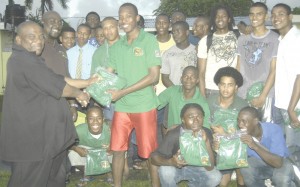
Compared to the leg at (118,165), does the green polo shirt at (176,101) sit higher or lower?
higher

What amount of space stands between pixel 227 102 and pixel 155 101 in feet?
2.92

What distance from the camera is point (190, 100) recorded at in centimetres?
527

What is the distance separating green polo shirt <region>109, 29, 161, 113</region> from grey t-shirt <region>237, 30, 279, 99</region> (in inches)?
48.5

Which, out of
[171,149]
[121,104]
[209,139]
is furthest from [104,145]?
[209,139]

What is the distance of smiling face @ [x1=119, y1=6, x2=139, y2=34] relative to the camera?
483 cm

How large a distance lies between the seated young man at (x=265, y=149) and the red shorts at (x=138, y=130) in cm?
107

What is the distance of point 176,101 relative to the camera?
540 centimetres

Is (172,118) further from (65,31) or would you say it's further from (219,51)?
(65,31)

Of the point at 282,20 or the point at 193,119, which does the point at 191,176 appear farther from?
the point at 282,20

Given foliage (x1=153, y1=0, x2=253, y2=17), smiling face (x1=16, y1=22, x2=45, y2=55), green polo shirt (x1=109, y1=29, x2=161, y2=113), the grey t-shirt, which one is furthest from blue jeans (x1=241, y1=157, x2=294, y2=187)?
foliage (x1=153, y1=0, x2=253, y2=17)

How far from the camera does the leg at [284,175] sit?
4.52m

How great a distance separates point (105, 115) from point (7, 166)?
6.95 ft

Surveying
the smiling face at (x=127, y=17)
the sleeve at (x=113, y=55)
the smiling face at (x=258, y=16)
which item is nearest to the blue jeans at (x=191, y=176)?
the sleeve at (x=113, y=55)

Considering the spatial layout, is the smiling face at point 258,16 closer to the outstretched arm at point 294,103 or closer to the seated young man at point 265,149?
the outstretched arm at point 294,103
